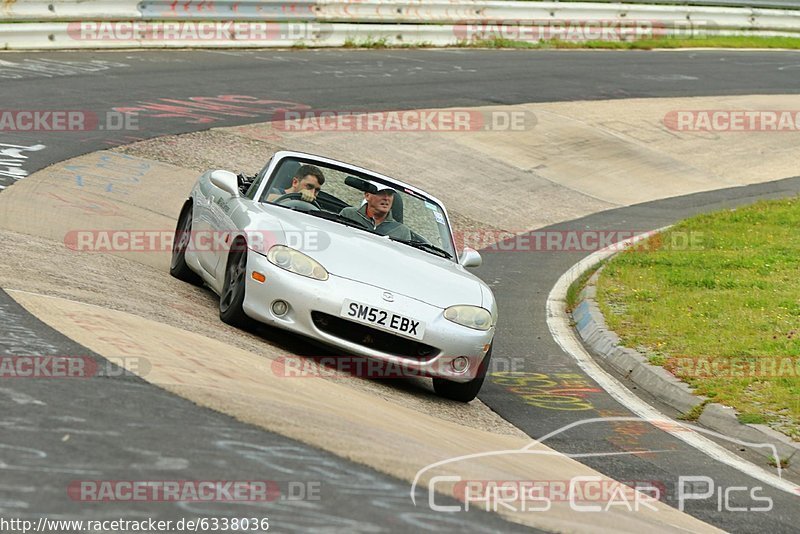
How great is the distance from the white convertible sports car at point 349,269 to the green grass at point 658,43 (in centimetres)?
1998

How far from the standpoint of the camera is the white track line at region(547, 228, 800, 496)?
7525 millimetres

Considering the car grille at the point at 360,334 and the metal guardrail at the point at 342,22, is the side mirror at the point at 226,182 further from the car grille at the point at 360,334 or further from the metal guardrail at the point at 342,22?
the metal guardrail at the point at 342,22

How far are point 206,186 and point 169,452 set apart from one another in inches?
216

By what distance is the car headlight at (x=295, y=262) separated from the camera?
26.5 ft

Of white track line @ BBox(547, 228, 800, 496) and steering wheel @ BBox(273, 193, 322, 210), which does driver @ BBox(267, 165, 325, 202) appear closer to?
steering wheel @ BBox(273, 193, 322, 210)

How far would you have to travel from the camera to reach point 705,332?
10.7 meters

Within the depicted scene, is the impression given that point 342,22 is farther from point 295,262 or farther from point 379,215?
point 295,262

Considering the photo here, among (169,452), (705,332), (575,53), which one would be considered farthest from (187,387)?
(575,53)

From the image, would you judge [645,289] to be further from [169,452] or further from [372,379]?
[169,452]

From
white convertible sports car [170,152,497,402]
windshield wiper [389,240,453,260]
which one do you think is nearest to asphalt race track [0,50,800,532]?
white convertible sports car [170,152,497,402]

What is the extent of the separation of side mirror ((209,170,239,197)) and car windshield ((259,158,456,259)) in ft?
0.71

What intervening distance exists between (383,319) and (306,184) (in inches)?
74.2

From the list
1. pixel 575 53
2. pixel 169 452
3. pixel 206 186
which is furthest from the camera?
pixel 575 53

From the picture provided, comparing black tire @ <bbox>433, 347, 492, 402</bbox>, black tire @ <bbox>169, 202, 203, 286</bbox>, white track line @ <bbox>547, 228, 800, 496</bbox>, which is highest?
black tire @ <bbox>169, 202, 203, 286</bbox>
